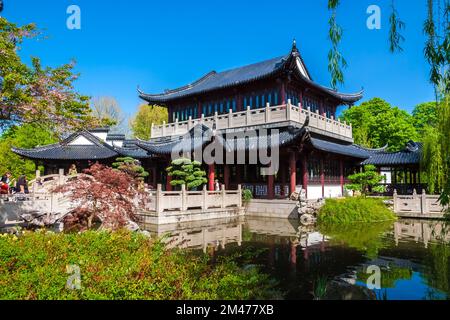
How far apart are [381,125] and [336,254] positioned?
1175 inches

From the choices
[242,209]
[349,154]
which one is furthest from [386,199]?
[242,209]

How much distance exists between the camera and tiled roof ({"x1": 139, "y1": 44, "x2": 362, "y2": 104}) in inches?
824

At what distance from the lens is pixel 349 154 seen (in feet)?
69.3

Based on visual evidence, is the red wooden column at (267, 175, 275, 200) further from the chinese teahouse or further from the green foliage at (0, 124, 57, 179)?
the green foliage at (0, 124, 57, 179)

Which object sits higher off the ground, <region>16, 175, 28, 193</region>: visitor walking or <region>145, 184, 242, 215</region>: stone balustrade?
<region>16, 175, 28, 193</region>: visitor walking

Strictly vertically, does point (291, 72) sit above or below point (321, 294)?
above

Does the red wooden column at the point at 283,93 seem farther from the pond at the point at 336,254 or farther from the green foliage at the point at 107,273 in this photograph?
the green foliage at the point at 107,273

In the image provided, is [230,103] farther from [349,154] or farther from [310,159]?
[349,154]

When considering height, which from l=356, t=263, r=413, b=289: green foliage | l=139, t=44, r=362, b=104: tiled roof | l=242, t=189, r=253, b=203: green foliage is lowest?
l=356, t=263, r=413, b=289: green foliage

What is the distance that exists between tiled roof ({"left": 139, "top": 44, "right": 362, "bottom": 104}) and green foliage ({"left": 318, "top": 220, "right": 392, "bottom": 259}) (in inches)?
361

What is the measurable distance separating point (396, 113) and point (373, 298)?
118 ft

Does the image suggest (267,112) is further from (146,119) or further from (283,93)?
(146,119)

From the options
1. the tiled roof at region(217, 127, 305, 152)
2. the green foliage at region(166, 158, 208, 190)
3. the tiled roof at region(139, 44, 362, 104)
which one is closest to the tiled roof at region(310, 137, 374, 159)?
the tiled roof at region(217, 127, 305, 152)

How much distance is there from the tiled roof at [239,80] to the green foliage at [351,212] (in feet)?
26.2
